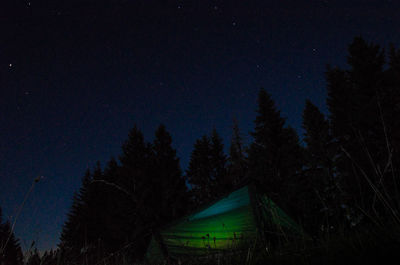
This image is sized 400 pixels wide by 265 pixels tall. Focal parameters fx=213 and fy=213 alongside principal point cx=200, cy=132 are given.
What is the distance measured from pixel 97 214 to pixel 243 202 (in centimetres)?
2574

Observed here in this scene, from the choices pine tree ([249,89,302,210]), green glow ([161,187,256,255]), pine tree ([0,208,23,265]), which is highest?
pine tree ([249,89,302,210])

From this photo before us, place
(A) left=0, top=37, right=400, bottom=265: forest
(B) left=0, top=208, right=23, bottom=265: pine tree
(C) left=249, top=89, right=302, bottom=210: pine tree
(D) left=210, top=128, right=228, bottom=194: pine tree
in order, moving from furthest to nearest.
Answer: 1. (D) left=210, top=128, right=228, bottom=194: pine tree
2. (C) left=249, top=89, right=302, bottom=210: pine tree
3. (A) left=0, top=37, right=400, bottom=265: forest
4. (B) left=0, top=208, right=23, bottom=265: pine tree

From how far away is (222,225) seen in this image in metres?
6.55

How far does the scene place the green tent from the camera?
5.65m

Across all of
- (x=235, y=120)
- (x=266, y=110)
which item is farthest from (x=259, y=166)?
(x=235, y=120)

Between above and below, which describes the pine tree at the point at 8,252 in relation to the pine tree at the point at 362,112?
below

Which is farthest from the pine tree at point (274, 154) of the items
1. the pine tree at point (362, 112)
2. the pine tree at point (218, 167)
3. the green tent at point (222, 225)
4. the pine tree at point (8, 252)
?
the pine tree at point (8, 252)

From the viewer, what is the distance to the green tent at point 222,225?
5648 millimetres

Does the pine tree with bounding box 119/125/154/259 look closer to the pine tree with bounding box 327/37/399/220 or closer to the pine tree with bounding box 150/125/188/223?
the pine tree with bounding box 150/125/188/223

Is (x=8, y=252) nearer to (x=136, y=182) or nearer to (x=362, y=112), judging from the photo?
(x=362, y=112)

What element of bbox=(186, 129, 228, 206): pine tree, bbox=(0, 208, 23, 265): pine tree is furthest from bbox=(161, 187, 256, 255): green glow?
bbox=(186, 129, 228, 206): pine tree

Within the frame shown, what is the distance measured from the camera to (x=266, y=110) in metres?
18.8

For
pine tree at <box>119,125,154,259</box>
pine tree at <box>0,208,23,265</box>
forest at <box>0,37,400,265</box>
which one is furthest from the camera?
pine tree at <box>119,125,154,259</box>

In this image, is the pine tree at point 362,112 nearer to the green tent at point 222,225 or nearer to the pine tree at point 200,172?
the green tent at point 222,225
